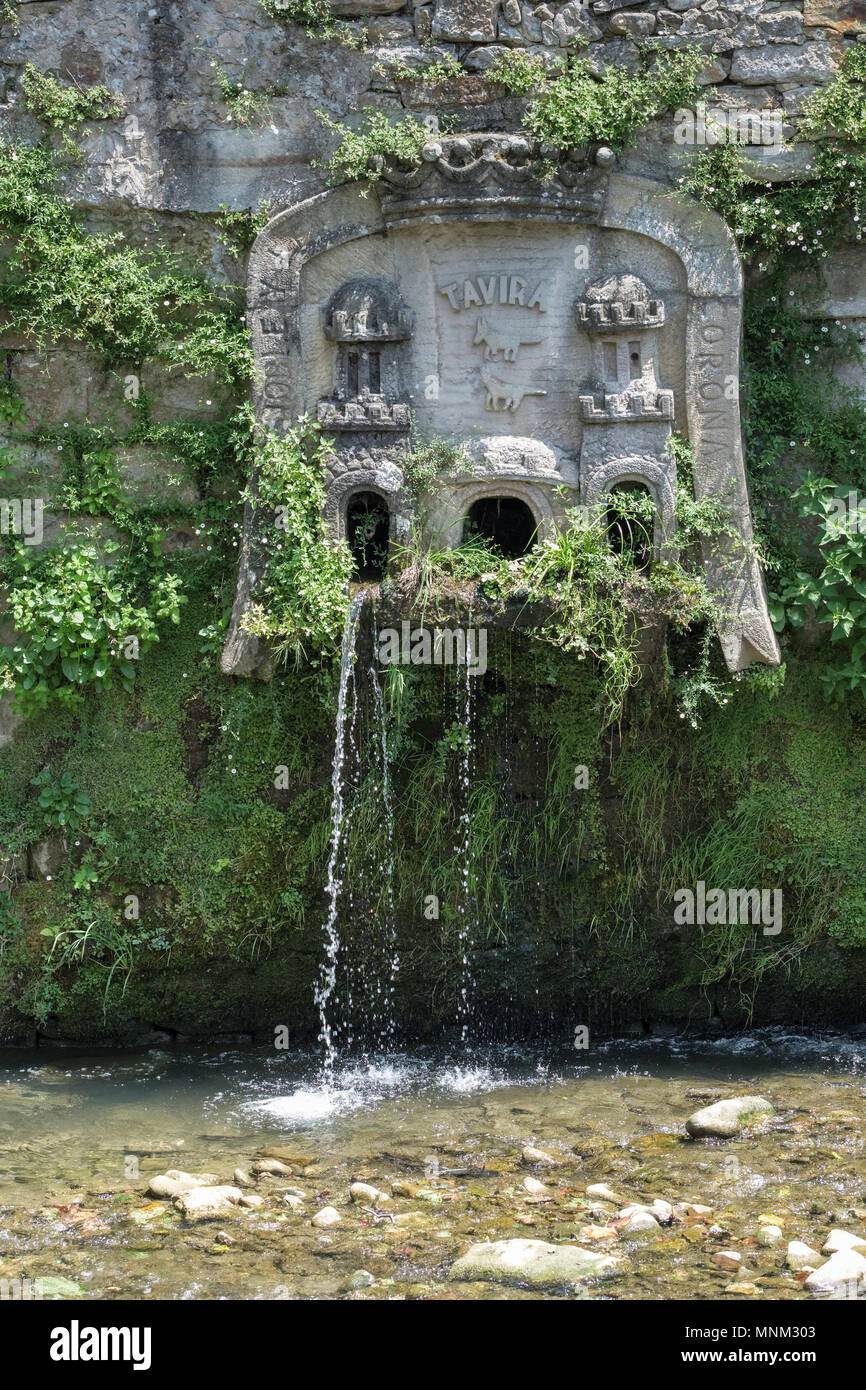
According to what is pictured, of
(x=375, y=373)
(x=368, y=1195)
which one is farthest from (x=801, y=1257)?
(x=375, y=373)

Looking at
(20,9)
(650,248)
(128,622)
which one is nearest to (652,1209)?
(128,622)

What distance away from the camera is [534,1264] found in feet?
13.8

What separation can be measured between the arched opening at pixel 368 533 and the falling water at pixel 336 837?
0.36 metres

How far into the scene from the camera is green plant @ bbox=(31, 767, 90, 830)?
21.7 ft

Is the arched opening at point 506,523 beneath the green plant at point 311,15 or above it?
beneath

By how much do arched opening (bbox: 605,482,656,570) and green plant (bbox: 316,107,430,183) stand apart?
5.51ft

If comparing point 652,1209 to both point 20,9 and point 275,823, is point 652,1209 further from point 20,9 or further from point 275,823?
point 20,9

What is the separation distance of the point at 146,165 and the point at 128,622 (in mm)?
2036

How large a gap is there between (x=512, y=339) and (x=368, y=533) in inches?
41.5

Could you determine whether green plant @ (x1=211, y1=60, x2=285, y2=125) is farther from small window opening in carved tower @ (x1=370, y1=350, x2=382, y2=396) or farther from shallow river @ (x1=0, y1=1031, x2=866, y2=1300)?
shallow river @ (x1=0, y1=1031, x2=866, y2=1300)

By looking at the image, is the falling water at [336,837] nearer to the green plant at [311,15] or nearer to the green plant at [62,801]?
the green plant at [62,801]

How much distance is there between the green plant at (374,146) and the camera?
6.14m

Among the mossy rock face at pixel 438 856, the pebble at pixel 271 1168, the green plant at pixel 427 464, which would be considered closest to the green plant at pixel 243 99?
the green plant at pixel 427 464
